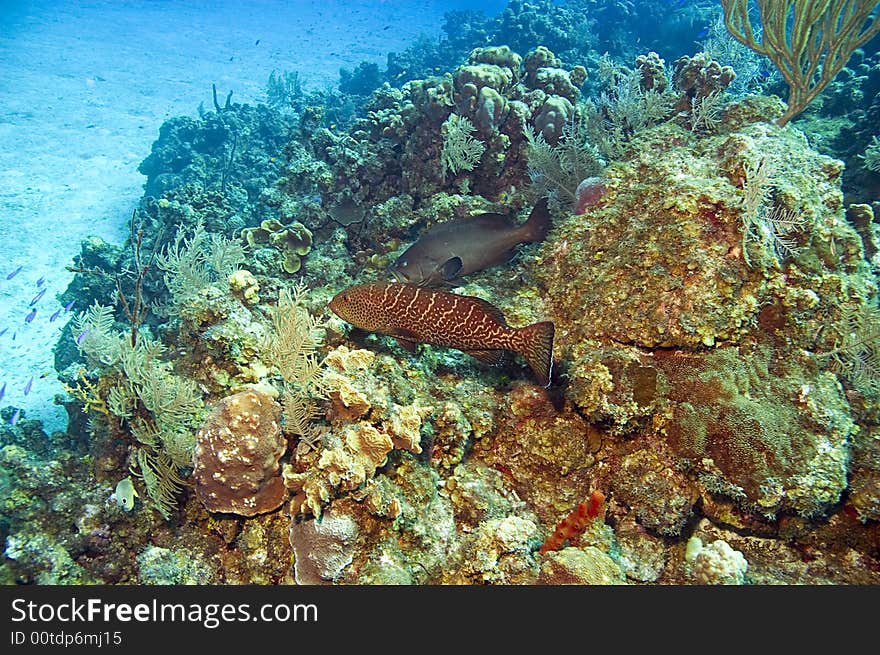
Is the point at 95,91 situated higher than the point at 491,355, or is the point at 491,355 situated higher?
the point at 95,91

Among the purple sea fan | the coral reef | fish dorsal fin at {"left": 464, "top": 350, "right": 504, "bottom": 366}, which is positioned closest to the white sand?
the coral reef

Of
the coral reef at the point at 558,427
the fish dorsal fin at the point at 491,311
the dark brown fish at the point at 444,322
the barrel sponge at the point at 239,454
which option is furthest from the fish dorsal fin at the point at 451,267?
the barrel sponge at the point at 239,454

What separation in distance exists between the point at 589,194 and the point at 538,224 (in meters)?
0.60

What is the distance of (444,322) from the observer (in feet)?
11.5

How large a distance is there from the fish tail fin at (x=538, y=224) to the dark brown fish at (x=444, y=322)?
175 centimetres

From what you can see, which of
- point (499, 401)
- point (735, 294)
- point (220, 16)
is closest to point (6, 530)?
point (499, 401)

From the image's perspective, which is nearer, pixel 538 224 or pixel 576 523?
pixel 576 523

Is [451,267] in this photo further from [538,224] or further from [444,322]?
[444,322]

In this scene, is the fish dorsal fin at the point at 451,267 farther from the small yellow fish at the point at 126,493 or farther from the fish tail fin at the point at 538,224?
the small yellow fish at the point at 126,493

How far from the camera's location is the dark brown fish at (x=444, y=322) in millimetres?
3268

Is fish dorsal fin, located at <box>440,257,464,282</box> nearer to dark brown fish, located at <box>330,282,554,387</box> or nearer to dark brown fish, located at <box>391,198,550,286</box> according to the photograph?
dark brown fish, located at <box>391,198,550,286</box>

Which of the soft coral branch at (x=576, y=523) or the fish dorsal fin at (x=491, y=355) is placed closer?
the soft coral branch at (x=576, y=523)

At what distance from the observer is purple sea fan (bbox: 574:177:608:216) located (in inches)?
171

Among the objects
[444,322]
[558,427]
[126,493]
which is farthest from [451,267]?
[126,493]
